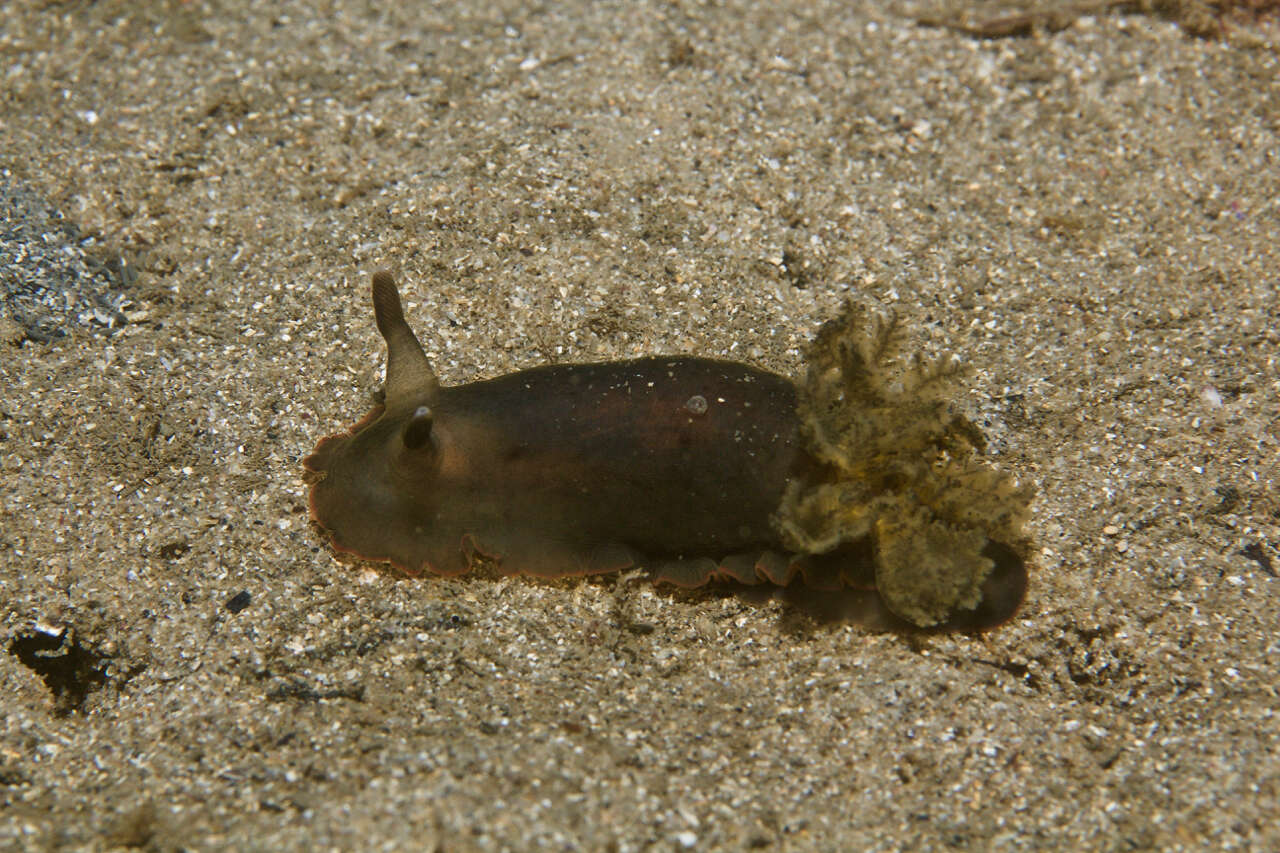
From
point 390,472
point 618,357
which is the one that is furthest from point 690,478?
point 390,472

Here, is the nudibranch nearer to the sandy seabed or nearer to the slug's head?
the slug's head

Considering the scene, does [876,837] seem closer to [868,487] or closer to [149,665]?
[868,487]

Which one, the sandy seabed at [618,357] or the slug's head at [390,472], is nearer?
the sandy seabed at [618,357]

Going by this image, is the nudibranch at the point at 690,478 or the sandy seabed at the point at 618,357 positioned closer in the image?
the sandy seabed at the point at 618,357

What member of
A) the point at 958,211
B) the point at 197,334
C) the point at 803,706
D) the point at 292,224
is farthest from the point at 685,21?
the point at 803,706

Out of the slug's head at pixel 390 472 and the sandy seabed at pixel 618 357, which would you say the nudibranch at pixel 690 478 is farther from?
the sandy seabed at pixel 618 357

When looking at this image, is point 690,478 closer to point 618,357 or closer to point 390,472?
point 618,357

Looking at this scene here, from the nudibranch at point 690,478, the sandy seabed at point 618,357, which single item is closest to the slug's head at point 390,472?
the nudibranch at point 690,478

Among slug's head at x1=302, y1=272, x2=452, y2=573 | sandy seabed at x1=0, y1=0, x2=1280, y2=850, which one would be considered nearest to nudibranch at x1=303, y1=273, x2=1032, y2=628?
slug's head at x1=302, y1=272, x2=452, y2=573
